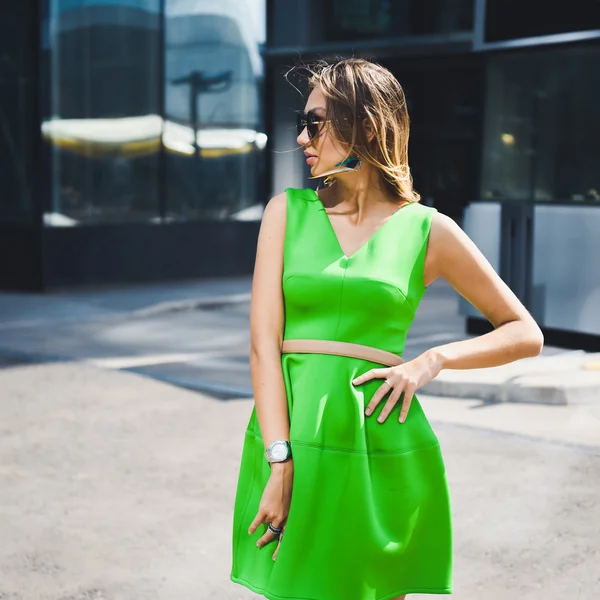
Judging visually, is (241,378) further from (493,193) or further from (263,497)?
(263,497)

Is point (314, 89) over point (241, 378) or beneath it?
over

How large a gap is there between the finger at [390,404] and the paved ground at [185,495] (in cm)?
242

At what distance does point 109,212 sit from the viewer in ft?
62.0

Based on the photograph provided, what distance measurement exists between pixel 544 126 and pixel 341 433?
34.2 feet

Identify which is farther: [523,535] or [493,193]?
[493,193]

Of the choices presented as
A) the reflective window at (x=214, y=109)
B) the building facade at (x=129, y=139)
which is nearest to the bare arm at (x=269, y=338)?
the building facade at (x=129, y=139)

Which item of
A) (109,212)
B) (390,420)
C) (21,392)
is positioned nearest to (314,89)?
(390,420)

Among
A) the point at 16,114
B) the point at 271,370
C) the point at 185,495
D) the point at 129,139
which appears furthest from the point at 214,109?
the point at 271,370

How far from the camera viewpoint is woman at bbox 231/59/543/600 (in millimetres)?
2547

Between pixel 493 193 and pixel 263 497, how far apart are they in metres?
10.7

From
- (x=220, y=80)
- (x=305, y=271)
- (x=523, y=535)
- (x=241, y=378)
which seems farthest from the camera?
(x=220, y=80)

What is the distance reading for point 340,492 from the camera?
101 inches

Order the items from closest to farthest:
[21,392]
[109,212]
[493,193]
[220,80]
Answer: [21,392], [493,193], [109,212], [220,80]

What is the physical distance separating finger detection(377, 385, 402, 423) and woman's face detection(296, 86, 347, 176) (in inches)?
20.5
